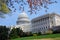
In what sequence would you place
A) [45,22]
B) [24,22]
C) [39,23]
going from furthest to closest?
1. [24,22]
2. [39,23]
3. [45,22]

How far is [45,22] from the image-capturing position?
8269 cm

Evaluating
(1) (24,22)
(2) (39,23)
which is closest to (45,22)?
(2) (39,23)

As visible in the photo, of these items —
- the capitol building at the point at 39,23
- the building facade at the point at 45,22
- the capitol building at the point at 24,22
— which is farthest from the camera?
the capitol building at the point at 24,22

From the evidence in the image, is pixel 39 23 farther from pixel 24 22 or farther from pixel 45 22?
pixel 24 22

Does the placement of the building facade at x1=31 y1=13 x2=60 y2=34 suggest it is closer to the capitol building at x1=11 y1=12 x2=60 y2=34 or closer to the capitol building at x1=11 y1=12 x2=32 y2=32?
the capitol building at x1=11 y1=12 x2=60 y2=34

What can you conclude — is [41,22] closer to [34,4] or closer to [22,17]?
[22,17]

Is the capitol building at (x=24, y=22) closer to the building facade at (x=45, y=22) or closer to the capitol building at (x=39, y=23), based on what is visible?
the capitol building at (x=39, y=23)

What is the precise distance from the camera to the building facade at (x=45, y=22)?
252 feet

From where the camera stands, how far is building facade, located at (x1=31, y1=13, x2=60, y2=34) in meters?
76.8

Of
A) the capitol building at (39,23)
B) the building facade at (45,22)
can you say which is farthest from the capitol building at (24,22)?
the building facade at (45,22)

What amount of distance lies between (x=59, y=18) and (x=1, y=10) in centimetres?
7333

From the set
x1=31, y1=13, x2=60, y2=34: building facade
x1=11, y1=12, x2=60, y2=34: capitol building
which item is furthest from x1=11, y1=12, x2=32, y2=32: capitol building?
x1=31, y1=13, x2=60, y2=34: building facade

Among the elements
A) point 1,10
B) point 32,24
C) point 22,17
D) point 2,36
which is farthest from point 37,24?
point 1,10

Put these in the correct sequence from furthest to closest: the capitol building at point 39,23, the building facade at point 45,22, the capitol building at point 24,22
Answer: the capitol building at point 24,22 → the capitol building at point 39,23 → the building facade at point 45,22
